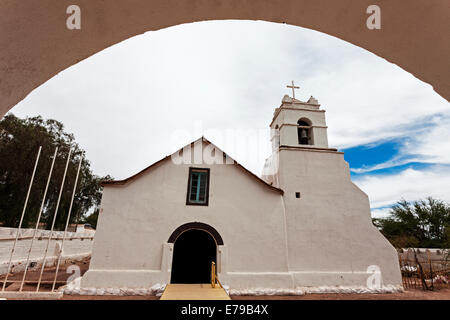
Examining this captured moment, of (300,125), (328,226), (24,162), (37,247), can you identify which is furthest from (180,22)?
(24,162)

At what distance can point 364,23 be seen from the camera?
1.33 metres

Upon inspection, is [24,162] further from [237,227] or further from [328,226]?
[328,226]

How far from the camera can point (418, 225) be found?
2609 centimetres

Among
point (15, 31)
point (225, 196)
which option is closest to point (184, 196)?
point (225, 196)

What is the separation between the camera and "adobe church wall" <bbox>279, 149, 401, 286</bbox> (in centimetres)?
1069

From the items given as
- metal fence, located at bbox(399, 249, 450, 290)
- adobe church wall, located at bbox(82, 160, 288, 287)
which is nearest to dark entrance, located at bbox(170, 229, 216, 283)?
adobe church wall, located at bbox(82, 160, 288, 287)

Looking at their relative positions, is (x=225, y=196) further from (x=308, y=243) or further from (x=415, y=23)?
(x=415, y=23)

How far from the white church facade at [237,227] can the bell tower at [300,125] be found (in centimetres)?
72

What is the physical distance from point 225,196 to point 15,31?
995cm

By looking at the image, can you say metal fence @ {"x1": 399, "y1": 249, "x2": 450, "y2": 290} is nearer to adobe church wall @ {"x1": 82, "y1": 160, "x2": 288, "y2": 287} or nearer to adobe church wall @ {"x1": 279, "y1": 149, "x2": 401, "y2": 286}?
adobe church wall @ {"x1": 279, "y1": 149, "x2": 401, "y2": 286}

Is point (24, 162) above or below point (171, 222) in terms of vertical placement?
above

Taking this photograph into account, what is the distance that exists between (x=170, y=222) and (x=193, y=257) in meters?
2.11

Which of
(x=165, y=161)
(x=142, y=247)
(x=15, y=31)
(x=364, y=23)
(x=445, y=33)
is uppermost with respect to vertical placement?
(x=165, y=161)

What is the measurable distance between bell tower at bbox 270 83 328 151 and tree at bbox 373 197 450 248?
1754 centimetres
